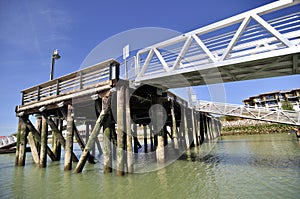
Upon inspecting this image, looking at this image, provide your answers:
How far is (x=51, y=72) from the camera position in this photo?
1412cm

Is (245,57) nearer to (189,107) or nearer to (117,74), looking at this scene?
(117,74)

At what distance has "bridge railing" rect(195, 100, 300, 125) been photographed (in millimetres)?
17684

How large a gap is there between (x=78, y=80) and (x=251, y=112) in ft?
60.2

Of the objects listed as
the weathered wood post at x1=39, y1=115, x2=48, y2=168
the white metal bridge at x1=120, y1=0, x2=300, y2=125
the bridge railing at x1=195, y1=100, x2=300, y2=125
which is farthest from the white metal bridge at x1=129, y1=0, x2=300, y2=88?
the bridge railing at x1=195, y1=100, x2=300, y2=125

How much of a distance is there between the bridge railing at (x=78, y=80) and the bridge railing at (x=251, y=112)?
678 inches

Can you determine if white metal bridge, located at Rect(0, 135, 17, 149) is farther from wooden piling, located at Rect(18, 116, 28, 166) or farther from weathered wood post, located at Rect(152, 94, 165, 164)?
weathered wood post, located at Rect(152, 94, 165, 164)

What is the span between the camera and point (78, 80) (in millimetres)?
8906

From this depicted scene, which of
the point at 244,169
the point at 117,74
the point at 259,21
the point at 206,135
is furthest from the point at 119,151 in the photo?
the point at 206,135

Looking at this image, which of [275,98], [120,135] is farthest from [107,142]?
[275,98]

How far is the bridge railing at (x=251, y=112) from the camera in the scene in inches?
696

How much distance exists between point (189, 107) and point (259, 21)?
13.8 metres

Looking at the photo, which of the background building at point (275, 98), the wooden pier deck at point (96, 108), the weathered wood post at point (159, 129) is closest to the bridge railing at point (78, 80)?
the wooden pier deck at point (96, 108)

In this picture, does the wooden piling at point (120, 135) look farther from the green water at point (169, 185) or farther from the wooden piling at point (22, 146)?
the wooden piling at point (22, 146)

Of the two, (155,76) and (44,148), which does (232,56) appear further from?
(44,148)
